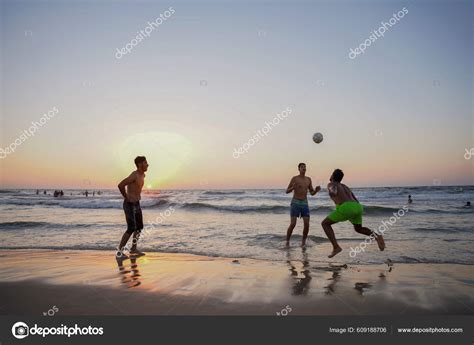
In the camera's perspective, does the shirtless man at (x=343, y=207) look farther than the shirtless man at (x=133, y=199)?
No

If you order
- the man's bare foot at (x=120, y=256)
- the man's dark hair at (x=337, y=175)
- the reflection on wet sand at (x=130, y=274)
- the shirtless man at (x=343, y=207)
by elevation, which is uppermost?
the man's dark hair at (x=337, y=175)

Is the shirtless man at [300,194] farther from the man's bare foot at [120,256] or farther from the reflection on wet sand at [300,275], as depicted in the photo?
the man's bare foot at [120,256]

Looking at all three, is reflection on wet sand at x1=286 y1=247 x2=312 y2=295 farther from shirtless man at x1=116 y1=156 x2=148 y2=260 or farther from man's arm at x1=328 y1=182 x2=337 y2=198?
shirtless man at x1=116 y1=156 x2=148 y2=260

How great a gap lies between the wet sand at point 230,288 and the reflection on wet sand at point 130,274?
0.01 metres

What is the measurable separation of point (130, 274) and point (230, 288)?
5.91ft

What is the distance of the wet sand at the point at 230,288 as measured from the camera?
3824 millimetres

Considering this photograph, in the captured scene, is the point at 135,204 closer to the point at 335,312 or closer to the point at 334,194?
the point at 334,194

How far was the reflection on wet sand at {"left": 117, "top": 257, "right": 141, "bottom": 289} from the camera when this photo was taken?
4810 mm

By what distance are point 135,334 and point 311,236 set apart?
7.50 m

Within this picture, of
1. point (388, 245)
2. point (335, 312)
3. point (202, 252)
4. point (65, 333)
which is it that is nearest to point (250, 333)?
point (335, 312)

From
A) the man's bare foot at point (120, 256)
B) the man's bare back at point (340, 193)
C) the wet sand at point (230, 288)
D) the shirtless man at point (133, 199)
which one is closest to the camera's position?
the wet sand at point (230, 288)

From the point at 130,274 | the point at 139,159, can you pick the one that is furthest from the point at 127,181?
the point at 130,274

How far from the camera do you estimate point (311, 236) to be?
1012cm

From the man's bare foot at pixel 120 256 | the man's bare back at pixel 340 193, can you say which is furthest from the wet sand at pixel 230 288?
the man's bare back at pixel 340 193
